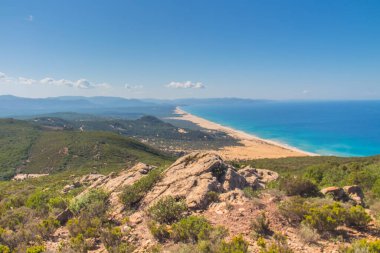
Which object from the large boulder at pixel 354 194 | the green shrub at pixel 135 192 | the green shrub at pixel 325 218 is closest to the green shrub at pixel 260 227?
the green shrub at pixel 325 218

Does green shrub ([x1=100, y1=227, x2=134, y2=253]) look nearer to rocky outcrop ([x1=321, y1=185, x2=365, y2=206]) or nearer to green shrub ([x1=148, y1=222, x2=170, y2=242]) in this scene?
green shrub ([x1=148, y1=222, x2=170, y2=242])

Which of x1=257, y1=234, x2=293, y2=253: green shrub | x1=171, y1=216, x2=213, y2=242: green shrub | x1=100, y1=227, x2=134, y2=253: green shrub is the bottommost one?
x1=100, y1=227, x2=134, y2=253: green shrub

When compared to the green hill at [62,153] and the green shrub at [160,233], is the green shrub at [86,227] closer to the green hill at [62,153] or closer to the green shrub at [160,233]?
the green shrub at [160,233]

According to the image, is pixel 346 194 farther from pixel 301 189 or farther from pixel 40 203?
pixel 40 203

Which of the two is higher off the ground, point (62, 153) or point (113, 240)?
point (113, 240)

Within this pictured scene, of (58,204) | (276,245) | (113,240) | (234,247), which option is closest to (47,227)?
(58,204)

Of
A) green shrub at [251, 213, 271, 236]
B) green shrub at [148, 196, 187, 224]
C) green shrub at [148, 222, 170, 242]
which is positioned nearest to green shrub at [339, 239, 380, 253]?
green shrub at [251, 213, 271, 236]
